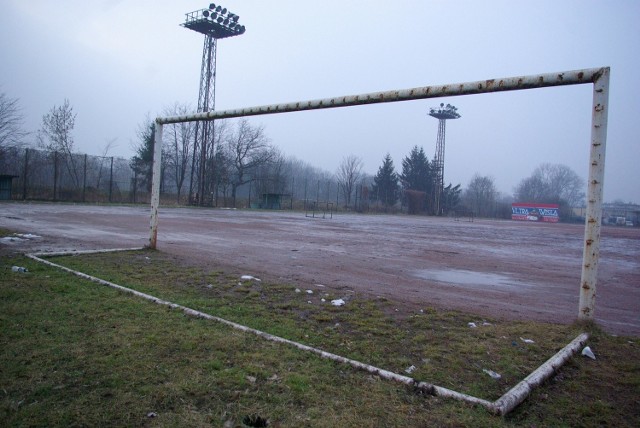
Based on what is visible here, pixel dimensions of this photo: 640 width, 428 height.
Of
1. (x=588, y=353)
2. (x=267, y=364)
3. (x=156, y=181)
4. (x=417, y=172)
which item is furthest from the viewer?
(x=417, y=172)

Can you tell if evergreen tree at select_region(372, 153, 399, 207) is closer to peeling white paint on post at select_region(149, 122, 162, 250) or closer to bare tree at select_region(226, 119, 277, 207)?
bare tree at select_region(226, 119, 277, 207)

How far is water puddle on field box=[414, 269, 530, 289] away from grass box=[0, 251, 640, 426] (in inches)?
114

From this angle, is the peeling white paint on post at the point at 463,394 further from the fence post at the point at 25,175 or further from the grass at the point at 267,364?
the fence post at the point at 25,175

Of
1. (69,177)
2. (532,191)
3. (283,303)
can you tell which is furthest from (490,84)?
(532,191)

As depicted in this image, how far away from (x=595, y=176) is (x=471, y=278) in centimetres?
437

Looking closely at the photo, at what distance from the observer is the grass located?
8.66ft

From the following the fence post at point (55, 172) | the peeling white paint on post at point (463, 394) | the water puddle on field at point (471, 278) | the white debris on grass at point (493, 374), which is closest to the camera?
the peeling white paint on post at point (463, 394)

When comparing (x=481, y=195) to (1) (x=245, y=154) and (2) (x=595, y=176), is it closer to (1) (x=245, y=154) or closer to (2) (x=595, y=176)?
(1) (x=245, y=154)

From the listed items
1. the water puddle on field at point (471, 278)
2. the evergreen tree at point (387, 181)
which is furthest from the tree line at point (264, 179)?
the water puddle on field at point (471, 278)

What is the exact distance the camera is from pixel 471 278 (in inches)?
341

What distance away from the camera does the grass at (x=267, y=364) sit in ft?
8.66

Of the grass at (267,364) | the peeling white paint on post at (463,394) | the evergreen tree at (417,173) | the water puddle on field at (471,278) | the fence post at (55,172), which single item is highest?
the evergreen tree at (417,173)

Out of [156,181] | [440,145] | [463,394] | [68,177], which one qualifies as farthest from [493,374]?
[440,145]

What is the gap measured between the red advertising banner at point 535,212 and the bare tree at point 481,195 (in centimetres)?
527
